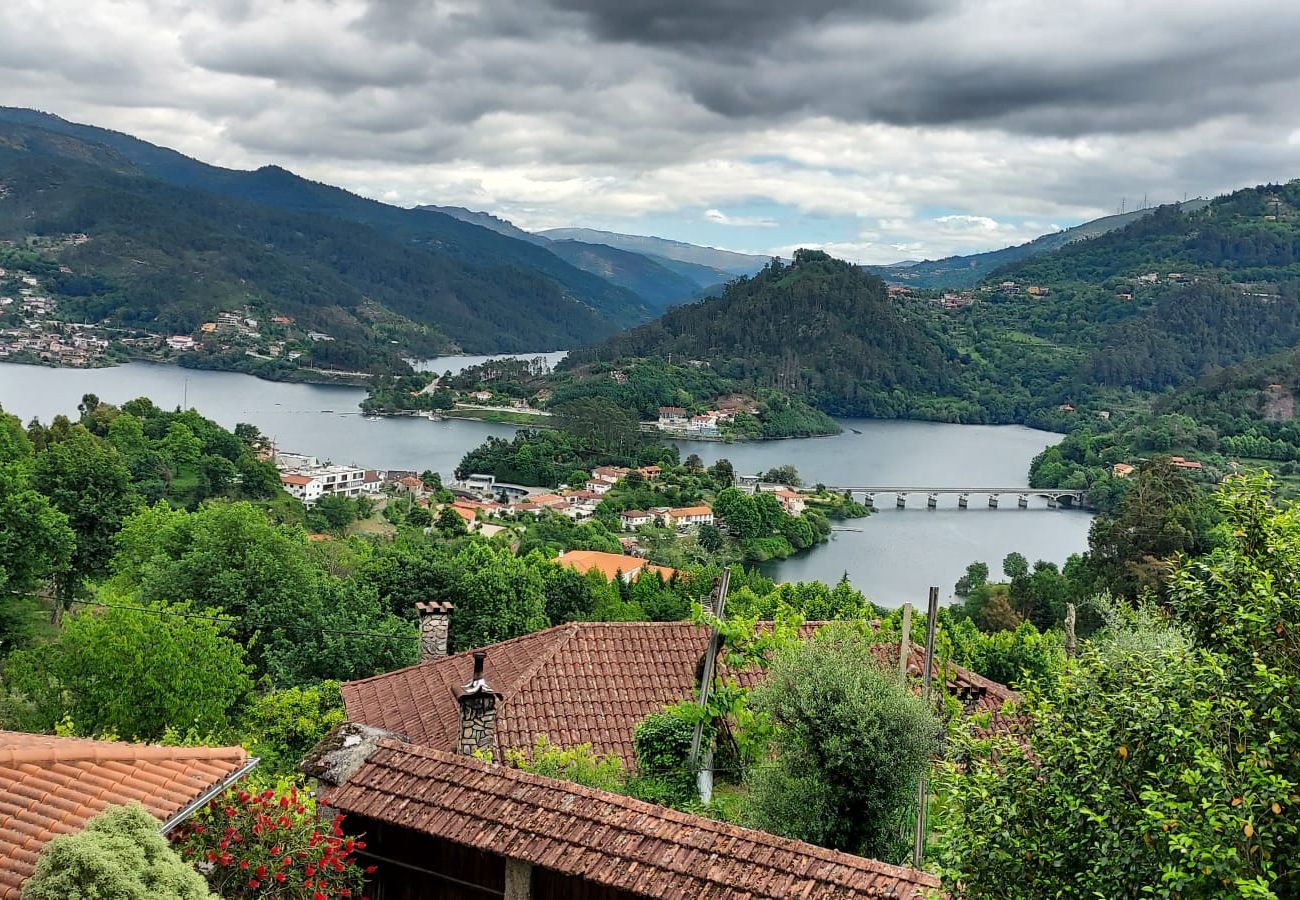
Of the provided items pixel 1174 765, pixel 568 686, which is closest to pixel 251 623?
pixel 568 686

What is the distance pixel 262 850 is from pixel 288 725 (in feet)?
23.4

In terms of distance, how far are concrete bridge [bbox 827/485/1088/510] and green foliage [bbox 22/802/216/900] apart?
65.3 metres

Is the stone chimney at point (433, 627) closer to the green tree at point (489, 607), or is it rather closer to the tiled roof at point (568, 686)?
the tiled roof at point (568, 686)

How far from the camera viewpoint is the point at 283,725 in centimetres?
Answer: 1109

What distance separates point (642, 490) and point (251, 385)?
6484cm

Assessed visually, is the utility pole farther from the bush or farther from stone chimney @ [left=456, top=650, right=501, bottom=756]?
stone chimney @ [left=456, top=650, right=501, bottom=756]

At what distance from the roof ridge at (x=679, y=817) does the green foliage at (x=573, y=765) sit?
4.58 ft

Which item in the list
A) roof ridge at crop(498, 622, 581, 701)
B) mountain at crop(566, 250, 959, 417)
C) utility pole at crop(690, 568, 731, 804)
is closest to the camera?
utility pole at crop(690, 568, 731, 804)

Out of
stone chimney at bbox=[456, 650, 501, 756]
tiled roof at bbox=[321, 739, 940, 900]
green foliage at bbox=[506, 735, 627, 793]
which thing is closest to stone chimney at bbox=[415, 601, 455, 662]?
green foliage at bbox=[506, 735, 627, 793]

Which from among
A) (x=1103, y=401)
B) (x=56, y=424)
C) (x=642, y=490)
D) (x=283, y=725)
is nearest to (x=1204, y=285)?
(x=1103, y=401)

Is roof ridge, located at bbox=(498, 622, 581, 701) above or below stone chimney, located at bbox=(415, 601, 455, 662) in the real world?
above

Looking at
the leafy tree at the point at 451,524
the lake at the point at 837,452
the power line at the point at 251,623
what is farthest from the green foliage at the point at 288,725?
the lake at the point at 837,452

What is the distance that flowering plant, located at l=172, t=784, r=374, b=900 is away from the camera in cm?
434

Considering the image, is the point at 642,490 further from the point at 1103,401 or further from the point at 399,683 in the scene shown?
the point at 1103,401
